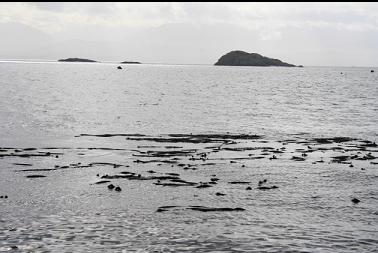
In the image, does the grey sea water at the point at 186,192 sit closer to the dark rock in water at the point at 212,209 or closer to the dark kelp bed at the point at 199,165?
the dark kelp bed at the point at 199,165

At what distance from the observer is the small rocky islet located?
31109 mm

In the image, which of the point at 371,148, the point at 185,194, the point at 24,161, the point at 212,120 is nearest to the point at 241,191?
the point at 185,194

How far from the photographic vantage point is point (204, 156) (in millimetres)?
41656

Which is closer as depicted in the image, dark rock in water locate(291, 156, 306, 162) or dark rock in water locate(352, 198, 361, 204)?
dark rock in water locate(352, 198, 361, 204)

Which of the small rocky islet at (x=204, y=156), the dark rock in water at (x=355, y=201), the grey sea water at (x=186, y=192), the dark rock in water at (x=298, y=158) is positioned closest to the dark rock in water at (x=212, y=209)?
the small rocky islet at (x=204, y=156)

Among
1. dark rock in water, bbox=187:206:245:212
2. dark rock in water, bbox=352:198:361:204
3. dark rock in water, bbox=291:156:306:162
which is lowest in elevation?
dark rock in water, bbox=352:198:361:204

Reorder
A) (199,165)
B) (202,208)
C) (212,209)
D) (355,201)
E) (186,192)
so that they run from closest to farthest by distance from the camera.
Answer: (212,209), (202,208), (355,201), (186,192), (199,165)

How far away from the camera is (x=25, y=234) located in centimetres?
2044

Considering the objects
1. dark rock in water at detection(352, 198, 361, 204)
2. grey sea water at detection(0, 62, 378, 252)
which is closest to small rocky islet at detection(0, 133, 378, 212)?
dark rock in water at detection(352, 198, 361, 204)

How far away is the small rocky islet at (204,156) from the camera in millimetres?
31109

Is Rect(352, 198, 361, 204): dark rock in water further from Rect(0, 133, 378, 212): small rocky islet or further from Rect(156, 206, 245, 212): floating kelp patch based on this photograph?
Rect(156, 206, 245, 212): floating kelp patch

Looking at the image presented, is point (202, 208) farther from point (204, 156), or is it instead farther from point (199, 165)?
point (204, 156)

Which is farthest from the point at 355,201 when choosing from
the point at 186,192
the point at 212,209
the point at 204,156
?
the point at 204,156

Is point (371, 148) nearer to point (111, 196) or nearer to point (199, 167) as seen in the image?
point (199, 167)
